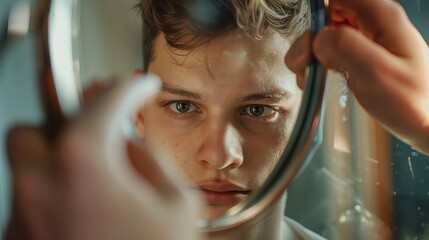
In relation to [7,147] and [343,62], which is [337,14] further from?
[7,147]

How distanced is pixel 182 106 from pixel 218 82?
31mm

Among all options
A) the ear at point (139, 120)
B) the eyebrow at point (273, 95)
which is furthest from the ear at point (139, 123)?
the eyebrow at point (273, 95)

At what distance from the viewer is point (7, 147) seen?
0.25m

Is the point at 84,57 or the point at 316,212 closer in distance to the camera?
the point at 84,57

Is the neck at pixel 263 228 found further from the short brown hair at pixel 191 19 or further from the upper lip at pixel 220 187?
the short brown hair at pixel 191 19

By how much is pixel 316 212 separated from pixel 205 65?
0.71 feet

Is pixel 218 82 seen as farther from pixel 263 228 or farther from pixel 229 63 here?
pixel 263 228

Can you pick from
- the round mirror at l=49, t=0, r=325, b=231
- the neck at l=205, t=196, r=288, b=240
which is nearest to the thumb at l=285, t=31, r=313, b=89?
the round mirror at l=49, t=0, r=325, b=231

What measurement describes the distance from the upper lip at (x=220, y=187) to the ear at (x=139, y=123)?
0.08 metres

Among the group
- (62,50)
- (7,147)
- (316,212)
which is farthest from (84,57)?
A: (316,212)

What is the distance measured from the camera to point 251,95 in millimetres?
434

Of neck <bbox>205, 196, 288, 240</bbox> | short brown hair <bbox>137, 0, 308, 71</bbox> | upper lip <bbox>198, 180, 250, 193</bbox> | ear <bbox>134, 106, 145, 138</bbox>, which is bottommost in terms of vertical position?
neck <bbox>205, 196, 288, 240</bbox>

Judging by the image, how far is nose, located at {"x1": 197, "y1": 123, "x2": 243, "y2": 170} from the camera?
42 centimetres

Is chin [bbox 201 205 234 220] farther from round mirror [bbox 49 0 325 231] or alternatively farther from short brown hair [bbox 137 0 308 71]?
short brown hair [bbox 137 0 308 71]
